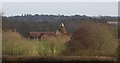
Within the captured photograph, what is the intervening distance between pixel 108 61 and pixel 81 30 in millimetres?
5917

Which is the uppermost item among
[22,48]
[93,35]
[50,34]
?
[93,35]

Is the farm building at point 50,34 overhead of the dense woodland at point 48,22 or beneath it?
beneath

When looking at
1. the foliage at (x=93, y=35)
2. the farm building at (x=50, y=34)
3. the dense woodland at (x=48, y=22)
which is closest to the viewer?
the foliage at (x=93, y=35)

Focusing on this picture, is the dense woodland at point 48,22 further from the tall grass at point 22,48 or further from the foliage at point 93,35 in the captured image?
the tall grass at point 22,48

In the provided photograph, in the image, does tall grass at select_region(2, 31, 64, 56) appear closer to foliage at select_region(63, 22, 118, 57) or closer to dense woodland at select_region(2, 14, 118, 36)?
foliage at select_region(63, 22, 118, 57)

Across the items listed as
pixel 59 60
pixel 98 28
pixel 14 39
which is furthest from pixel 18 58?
pixel 98 28

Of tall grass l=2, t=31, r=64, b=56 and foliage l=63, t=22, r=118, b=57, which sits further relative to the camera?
foliage l=63, t=22, r=118, b=57

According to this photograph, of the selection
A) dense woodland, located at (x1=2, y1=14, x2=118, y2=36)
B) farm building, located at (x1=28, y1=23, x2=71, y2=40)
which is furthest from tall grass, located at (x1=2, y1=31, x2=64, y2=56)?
farm building, located at (x1=28, y1=23, x2=71, y2=40)

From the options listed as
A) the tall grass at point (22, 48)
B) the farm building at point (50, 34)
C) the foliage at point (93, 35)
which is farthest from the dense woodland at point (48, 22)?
the tall grass at point (22, 48)

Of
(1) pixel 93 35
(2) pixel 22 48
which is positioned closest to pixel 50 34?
(1) pixel 93 35

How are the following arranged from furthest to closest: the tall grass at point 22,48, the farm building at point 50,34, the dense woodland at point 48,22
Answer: the farm building at point 50,34 < the dense woodland at point 48,22 < the tall grass at point 22,48

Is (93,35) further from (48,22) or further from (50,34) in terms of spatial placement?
(50,34)

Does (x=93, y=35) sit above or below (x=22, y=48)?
above

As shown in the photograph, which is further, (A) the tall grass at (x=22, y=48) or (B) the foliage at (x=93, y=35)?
(B) the foliage at (x=93, y=35)
